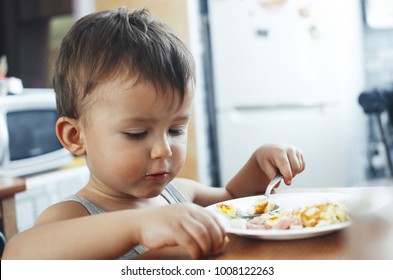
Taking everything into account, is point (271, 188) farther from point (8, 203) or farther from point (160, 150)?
point (8, 203)

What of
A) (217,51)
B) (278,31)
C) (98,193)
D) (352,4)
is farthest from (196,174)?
(98,193)

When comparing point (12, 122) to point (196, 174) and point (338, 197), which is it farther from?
point (338, 197)

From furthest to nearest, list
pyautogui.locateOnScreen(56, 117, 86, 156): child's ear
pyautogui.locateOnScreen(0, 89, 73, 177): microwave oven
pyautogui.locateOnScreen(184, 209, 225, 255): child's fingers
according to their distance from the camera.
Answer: pyautogui.locateOnScreen(0, 89, 73, 177): microwave oven < pyautogui.locateOnScreen(56, 117, 86, 156): child's ear < pyautogui.locateOnScreen(184, 209, 225, 255): child's fingers

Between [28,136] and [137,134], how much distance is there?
3.98 feet

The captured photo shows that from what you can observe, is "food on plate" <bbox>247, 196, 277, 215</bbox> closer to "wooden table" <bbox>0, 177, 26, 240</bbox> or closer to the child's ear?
the child's ear

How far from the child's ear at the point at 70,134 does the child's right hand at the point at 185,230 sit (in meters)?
0.24

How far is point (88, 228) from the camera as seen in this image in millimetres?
443

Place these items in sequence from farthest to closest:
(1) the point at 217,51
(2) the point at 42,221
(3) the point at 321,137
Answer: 1. (1) the point at 217,51
2. (3) the point at 321,137
3. (2) the point at 42,221

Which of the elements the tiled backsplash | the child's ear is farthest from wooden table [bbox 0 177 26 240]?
the child's ear

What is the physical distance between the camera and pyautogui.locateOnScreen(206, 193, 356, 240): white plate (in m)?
0.42

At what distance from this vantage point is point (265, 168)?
0.70 m

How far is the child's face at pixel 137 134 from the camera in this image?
1.79 ft

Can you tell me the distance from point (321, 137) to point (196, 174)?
1.98ft

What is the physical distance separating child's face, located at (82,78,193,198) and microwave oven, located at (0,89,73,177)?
1016mm
